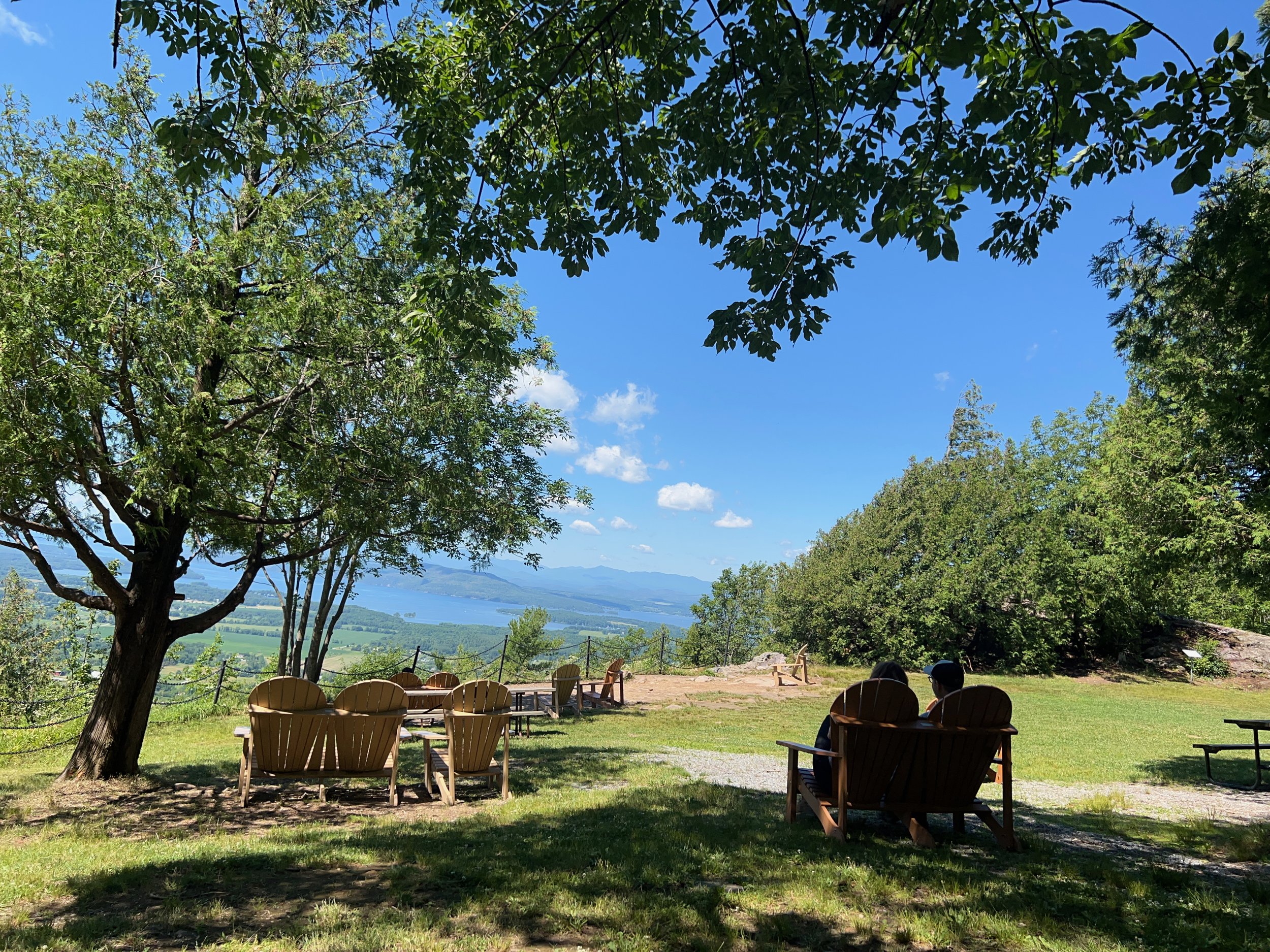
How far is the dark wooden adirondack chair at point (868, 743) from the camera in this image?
14.7 ft

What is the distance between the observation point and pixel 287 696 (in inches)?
235

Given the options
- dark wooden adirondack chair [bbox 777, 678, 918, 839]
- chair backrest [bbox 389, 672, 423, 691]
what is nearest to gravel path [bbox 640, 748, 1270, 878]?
dark wooden adirondack chair [bbox 777, 678, 918, 839]

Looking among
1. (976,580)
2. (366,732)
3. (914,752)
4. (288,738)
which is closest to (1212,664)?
(976,580)

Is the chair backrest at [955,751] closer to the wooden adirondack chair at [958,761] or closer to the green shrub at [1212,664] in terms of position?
the wooden adirondack chair at [958,761]

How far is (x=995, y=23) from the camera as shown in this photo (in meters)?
4.08

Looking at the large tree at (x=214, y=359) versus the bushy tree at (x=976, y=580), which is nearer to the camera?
the large tree at (x=214, y=359)

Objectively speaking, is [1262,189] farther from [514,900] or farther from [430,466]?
[430,466]

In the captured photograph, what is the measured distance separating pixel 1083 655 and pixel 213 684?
3092cm

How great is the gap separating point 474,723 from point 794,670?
1808cm

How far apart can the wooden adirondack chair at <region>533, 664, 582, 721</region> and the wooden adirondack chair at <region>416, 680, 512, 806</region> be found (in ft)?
22.8

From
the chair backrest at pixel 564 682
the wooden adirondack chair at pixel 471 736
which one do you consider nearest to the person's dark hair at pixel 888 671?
the wooden adirondack chair at pixel 471 736

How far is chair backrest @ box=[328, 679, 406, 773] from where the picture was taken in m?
6.04

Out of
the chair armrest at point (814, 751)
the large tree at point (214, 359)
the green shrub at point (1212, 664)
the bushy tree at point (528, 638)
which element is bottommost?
the bushy tree at point (528, 638)

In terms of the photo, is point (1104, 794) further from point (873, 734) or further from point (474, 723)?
point (474, 723)
